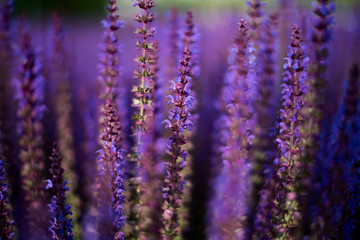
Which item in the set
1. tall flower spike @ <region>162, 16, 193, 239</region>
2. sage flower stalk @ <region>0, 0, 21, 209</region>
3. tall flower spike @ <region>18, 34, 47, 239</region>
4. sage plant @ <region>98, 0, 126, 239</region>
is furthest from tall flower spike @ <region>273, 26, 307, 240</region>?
sage flower stalk @ <region>0, 0, 21, 209</region>

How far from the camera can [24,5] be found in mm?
14234

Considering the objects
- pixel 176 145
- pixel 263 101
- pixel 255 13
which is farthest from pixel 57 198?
pixel 255 13

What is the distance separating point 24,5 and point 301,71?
15.4 m

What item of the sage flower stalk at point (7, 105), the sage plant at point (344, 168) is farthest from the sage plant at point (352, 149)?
the sage flower stalk at point (7, 105)

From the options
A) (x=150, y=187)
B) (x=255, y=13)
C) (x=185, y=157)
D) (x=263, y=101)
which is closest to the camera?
(x=150, y=187)

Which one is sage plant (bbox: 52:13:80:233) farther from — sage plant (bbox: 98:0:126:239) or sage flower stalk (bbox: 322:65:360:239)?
sage flower stalk (bbox: 322:65:360:239)

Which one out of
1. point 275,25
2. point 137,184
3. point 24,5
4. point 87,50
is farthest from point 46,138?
point 24,5

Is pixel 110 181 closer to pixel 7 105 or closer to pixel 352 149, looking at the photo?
pixel 352 149

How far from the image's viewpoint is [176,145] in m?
1.84

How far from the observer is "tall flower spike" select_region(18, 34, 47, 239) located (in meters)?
2.11

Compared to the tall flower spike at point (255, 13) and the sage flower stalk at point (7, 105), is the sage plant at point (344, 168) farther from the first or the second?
the sage flower stalk at point (7, 105)

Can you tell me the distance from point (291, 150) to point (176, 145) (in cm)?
69

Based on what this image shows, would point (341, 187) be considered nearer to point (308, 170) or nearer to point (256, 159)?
point (308, 170)

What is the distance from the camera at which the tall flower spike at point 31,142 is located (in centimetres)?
211
